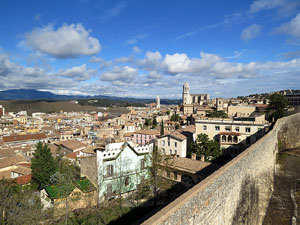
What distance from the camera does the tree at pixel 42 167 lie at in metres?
19.8

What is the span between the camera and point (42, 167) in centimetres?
2011

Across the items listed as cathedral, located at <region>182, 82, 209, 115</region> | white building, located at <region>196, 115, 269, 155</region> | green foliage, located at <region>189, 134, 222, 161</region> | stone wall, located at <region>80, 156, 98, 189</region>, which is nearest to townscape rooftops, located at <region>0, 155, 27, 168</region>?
stone wall, located at <region>80, 156, 98, 189</region>

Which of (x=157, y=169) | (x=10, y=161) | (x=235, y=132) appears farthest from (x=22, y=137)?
(x=235, y=132)

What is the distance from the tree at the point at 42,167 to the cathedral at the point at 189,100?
218 ft

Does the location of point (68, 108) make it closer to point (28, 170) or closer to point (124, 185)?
point (28, 170)

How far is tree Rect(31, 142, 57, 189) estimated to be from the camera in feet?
64.8

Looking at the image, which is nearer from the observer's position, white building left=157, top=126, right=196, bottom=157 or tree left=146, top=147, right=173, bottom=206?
tree left=146, top=147, right=173, bottom=206

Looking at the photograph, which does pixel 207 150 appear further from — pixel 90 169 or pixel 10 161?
pixel 10 161

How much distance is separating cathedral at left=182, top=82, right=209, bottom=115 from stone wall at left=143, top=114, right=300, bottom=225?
6893 centimetres

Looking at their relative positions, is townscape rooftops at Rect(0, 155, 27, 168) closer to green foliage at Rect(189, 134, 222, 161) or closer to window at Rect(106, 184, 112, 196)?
window at Rect(106, 184, 112, 196)

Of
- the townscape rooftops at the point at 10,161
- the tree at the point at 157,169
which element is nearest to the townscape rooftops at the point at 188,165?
the tree at the point at 157,169

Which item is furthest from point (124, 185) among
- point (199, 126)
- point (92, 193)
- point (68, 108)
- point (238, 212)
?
point (68, 108)

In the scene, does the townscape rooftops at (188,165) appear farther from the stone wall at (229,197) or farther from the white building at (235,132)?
the white building at (235,132)

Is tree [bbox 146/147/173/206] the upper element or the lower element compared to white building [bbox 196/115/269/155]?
lower
